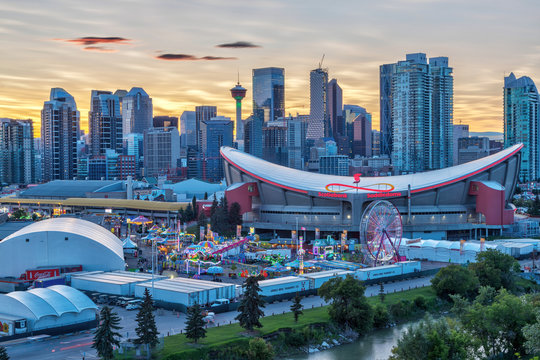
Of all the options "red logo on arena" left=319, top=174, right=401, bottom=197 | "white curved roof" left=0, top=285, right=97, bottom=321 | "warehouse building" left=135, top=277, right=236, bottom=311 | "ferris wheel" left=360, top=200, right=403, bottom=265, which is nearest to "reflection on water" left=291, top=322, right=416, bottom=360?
"warehouse building" left=135, top=277, right=236, bottom=311

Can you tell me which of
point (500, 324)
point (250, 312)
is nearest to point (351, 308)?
point (250, 312)

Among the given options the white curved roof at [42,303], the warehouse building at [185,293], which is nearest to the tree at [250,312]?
the warehouse building at [185,293]

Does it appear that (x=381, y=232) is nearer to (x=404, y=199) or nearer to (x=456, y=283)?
(x=456, y=283)

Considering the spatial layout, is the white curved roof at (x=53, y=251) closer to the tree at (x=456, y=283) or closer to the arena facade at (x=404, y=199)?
the tree at (x=456, y=283)

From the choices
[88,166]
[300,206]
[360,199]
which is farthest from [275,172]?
[88,166]

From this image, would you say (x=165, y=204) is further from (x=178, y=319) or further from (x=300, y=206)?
(x=178, y=319)

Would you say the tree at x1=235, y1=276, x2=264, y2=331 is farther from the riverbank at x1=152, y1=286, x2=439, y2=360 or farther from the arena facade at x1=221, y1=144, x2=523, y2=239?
the arena facade at x1=221, y1=144, x2=523, y2=239
